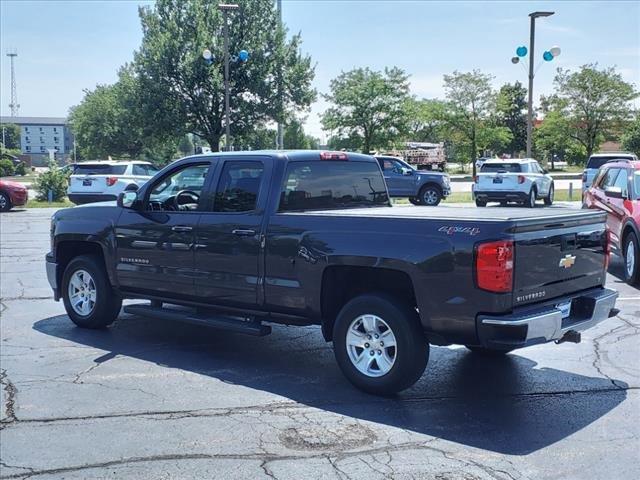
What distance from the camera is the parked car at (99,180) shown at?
2292cm

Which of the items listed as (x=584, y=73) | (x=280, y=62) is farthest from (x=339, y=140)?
(x=584, y=73)

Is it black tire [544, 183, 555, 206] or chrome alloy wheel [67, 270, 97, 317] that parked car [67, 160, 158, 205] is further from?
chrome alloy wheel [67, 270, 97, 317]

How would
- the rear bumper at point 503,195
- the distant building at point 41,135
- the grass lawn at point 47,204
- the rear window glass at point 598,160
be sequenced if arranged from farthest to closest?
the distant building at point 41,135
the grass lawn at point 47,204
the rear window glass at point 598,160
the rear bumper at point 503,195

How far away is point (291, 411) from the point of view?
517 cm

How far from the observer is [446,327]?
508 centimetres

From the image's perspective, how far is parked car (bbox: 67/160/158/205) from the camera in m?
22.9

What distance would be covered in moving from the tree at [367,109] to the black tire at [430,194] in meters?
18.1

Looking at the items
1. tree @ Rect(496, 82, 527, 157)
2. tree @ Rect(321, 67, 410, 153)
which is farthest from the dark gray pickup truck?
tree @ Rect(496, 82, 527, 157)

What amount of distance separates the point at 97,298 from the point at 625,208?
794 centimetres

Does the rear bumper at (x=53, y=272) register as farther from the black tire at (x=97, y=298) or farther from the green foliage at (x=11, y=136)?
the green foliage at (x=11, y=136)

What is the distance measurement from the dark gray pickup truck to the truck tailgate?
0.05ft

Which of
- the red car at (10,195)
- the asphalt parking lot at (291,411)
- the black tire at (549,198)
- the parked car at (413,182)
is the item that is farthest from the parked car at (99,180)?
the asphalt parking lot at (291,411)

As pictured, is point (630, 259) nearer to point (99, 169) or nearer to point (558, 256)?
point (558, 256)

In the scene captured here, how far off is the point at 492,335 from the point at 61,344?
14.9 feet
